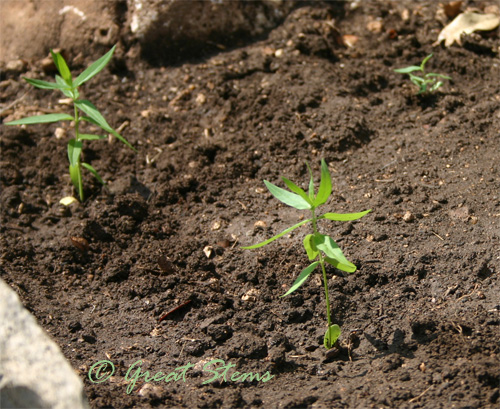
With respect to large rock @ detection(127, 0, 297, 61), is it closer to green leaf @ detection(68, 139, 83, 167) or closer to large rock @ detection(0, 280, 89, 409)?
green leaf @ detection(68, 139, 83, 167)

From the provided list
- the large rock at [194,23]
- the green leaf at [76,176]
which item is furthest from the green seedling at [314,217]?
the large rock at [194,23]

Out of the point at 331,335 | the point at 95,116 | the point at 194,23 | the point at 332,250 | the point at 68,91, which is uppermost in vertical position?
the point at 194,23

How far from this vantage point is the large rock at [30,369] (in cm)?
165

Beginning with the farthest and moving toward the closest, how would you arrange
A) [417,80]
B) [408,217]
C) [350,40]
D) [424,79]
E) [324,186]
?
[350,40]
[417,80]
[424,79]
[408,217]
[324,186]

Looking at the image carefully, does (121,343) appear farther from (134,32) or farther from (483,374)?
(134,32)

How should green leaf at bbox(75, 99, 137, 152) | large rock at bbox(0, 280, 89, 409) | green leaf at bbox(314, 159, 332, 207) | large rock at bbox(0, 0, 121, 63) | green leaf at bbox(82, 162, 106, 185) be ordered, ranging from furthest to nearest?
large rock at bbox(0, 0, 121, 63)
green leaf at bbox(82, 162, 106, 185)
green leaf at bbox(75, 99, 137, 152)
green leaf at bbox(314, 159, 332, 207)
large rock at bbox(0, 280, 89, 409)

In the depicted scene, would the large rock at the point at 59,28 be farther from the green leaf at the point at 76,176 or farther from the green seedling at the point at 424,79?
the green seedling at the point at 424,79

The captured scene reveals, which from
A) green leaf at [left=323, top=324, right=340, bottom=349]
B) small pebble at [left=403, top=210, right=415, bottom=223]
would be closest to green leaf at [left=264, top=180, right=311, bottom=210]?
green leaf at [left=323, top=324, right=340, bottom=349]

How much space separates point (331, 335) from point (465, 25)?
8.22 ft

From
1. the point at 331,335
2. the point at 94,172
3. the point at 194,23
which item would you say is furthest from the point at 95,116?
the point at 331,335

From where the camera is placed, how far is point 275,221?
2.84 meters
